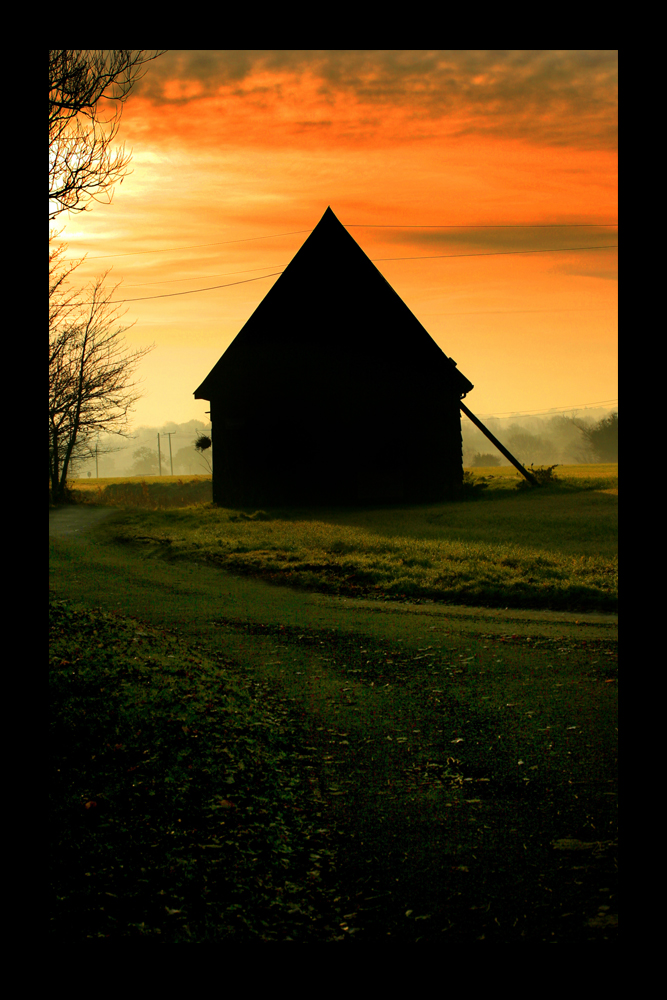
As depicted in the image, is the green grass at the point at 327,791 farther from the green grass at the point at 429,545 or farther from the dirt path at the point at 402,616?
the green grass at the point at 429,545

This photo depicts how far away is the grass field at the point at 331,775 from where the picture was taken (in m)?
3.58

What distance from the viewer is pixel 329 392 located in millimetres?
28078

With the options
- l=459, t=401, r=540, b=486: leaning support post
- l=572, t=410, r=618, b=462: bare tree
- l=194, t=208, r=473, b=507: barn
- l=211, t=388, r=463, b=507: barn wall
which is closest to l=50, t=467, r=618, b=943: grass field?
l=211, t=388, r=463, b=507: barn wall

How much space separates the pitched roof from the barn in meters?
0.04

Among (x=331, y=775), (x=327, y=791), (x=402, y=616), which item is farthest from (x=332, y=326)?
(x=327, y=791)

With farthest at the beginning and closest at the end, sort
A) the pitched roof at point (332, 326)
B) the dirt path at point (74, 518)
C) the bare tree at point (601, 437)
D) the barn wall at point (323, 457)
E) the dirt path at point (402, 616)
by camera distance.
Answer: the bare tree at point (601, 437), the pitched roof at point (332, 326), the barn wall at point (323, 457), the dirt path at point (74, 518), the dirt path at point (402, 616)

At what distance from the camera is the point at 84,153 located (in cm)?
841

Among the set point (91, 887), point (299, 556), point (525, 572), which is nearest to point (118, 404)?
point (299, 556)

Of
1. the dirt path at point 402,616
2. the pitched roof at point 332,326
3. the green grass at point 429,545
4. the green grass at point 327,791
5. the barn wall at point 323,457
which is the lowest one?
the green grass at point 327,791

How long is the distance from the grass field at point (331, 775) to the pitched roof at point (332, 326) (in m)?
18.1

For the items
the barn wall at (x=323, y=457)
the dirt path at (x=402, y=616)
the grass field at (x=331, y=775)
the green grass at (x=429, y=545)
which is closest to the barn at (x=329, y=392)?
the barn wall at (x=323, y=457)

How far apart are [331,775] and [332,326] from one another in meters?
24.6
